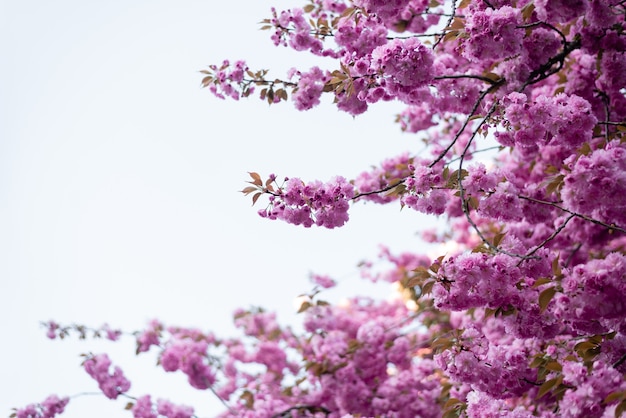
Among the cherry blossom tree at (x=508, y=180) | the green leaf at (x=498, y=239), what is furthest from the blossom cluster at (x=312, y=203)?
the green leaf at (x=498, y=239)

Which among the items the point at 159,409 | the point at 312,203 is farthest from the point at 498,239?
the point at 159,409

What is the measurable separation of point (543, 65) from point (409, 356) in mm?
3656

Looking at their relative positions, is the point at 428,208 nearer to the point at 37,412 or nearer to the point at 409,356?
the point at 409,356

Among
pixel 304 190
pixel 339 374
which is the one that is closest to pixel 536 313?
pixel 304 190

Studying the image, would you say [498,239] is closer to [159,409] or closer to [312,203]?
[312,203]

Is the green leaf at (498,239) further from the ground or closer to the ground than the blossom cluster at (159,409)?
closer to the ground

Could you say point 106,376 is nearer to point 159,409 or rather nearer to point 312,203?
point 159,409

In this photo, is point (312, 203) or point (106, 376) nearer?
point (312, 203)

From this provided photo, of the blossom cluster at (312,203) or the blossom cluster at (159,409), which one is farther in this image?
the blossom cluster at (159,409)

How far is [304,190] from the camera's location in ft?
8.81

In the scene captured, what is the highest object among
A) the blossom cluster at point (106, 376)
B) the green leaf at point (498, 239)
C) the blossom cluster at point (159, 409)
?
the blossom cluster at point (106, 376)

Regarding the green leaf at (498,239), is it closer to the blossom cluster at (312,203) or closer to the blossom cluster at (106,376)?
the blossom cluster at (312,203)

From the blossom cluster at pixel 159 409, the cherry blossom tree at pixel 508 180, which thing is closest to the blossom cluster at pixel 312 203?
the cherry blossom tree at pixel 508 180

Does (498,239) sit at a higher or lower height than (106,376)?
lower
